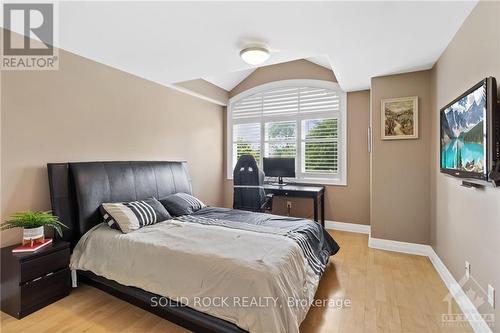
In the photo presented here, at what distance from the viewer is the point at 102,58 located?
2900 mm

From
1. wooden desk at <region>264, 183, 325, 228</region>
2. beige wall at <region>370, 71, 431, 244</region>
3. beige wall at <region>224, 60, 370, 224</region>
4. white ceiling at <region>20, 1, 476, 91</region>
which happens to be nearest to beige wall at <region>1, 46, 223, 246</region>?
white ceiling at <region>20, 1, 476, 91</region>

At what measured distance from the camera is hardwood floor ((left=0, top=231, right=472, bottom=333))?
5.98 feet

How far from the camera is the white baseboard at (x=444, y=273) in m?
1.76

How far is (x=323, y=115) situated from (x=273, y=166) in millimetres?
1343

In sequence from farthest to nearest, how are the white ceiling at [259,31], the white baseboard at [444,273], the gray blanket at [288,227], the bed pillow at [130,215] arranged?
the bed pillow at [130,215]
the gray blanket at [288,227]
the white ceiling at [259,31]
the white baseboard at [444,273]

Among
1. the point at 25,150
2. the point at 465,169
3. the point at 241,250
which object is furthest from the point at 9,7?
the point at 465,169

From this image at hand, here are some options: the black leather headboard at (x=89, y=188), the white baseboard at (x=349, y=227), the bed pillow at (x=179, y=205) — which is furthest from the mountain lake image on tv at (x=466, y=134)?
the black leather headboard at (x=89, y=188)

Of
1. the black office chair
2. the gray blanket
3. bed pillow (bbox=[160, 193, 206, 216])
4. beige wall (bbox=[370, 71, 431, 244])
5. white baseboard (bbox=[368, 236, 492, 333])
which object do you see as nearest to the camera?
white baseboard (bbox=[368, 236, 492, 333])

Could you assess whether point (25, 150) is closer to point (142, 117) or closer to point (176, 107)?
point (142, 117)

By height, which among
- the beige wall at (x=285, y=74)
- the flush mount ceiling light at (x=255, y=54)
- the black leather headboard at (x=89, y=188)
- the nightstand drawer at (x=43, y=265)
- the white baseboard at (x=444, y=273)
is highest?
the beige wall at (x=285, y=74)

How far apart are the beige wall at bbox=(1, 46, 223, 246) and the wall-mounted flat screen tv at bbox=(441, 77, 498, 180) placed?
365 centimetres

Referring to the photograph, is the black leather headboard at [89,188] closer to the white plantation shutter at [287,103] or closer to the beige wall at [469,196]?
the white plantation shutter at [287,103]

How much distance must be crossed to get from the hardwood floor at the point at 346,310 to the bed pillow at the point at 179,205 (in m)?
1.09

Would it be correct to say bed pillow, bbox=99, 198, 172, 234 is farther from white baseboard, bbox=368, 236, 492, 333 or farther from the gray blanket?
white baseboard, bbox=368, 236, 492, 333
